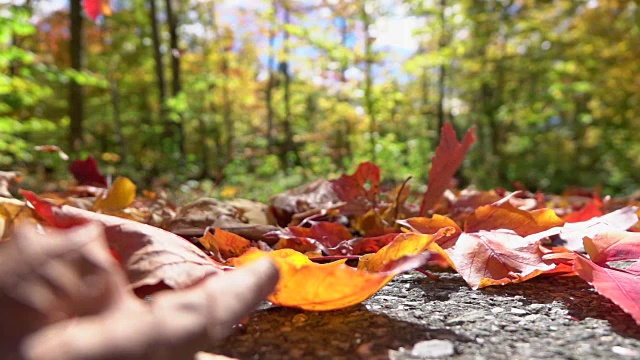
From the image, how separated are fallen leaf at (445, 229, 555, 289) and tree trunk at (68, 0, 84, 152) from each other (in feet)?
18.5

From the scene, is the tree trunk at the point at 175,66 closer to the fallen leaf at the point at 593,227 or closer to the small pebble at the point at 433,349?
the fallen leaf at the point at 593,227

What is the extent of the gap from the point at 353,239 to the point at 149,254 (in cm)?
41

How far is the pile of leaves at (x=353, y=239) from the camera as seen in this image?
0.51 meters

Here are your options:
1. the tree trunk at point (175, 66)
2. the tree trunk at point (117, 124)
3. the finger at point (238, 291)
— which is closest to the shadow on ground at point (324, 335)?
the finger at point (238, 291)

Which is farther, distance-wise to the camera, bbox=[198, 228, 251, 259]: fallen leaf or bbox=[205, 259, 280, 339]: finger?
bbox=[198, 228, 251, 259]: fallen leaf

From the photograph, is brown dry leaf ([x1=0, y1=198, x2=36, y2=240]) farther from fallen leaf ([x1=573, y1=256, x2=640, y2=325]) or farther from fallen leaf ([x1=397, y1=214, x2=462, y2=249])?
fallen leaf ([x1=573, y1=256, x2=640, y2=325])

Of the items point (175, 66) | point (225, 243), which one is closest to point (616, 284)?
point (225, 243)

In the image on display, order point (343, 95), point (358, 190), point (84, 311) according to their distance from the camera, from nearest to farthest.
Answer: point (84, 311) → point (358, 190) → point (343, 95)

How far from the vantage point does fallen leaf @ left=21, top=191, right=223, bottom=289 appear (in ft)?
1.63

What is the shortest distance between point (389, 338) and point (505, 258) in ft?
0.82

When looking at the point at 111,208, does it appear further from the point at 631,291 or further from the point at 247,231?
the point at 631,291

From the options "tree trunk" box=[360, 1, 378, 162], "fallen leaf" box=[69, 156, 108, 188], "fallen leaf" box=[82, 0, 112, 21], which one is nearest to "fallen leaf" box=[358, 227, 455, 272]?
"fallen leaf" box=[69, 156, 108, 188]

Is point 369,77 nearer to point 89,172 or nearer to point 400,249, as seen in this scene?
point 89,172

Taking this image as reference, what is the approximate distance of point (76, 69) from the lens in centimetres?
604
